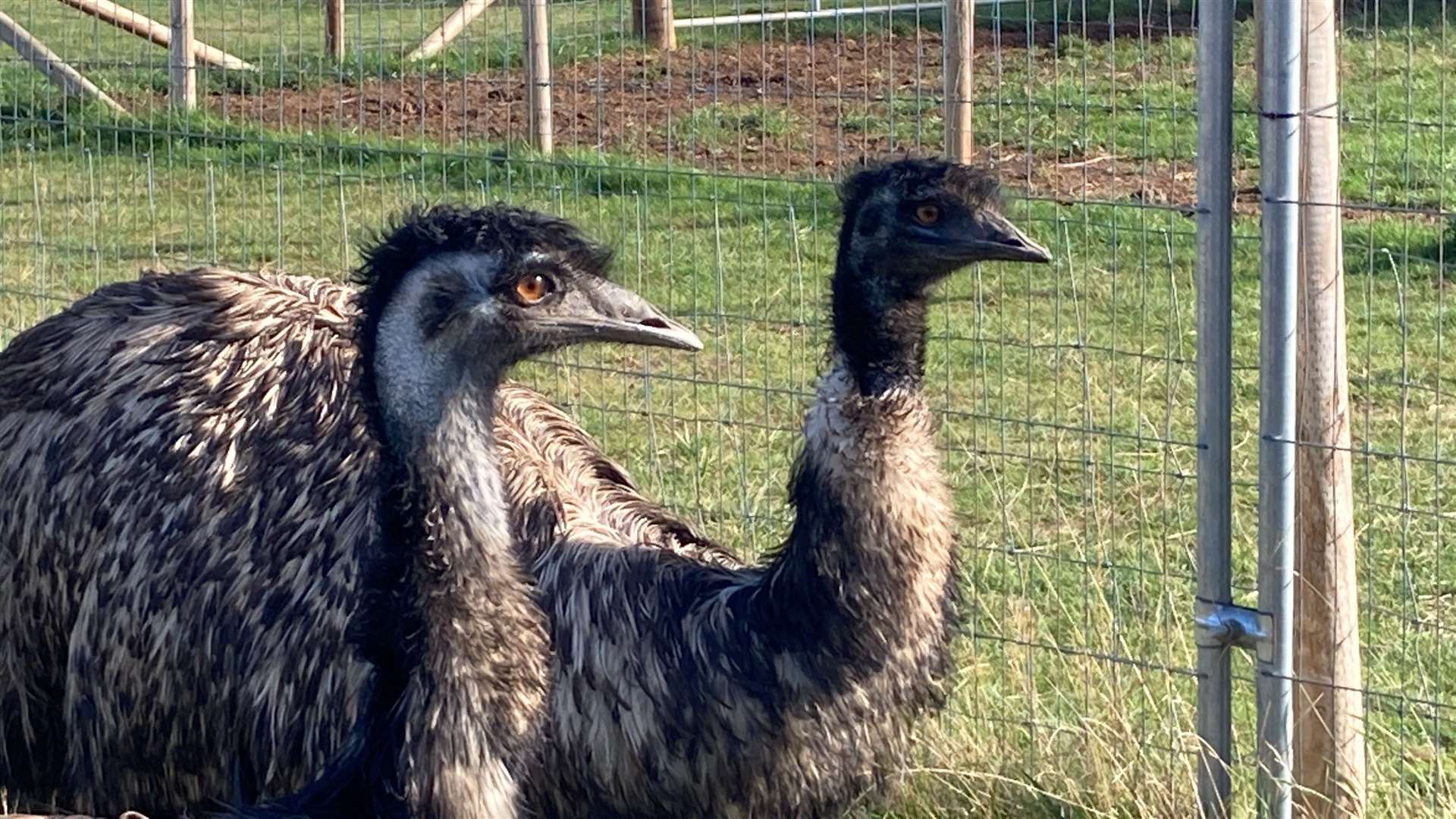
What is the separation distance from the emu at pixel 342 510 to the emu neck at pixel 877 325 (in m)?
0.46

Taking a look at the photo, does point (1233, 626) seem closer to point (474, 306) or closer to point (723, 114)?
point (474, 306)

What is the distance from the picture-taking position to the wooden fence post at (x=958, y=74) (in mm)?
7316

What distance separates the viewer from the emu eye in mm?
3709

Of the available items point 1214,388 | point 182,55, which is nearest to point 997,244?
point 1214,388

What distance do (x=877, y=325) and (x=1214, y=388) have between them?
66 cm

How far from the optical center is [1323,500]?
434 centimetres

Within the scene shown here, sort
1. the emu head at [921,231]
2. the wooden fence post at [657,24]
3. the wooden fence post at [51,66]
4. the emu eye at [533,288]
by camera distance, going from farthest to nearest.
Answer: the wooden fence post at [51,66] → the wooden fence post at [657,24] → the emu head at [921,231] → the emu eye at [533,288]

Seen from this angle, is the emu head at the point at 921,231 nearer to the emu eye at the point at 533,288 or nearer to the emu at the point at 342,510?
the emu at the point at 342,510

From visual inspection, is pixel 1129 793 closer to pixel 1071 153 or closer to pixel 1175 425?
pixel 1175 425

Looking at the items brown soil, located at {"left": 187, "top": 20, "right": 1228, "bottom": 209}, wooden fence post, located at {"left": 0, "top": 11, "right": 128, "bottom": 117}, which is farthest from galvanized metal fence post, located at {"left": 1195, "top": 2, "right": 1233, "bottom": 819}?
wooden fence post, located at {"left": 0, "top": 11, "right": 128, "bottom": 117}

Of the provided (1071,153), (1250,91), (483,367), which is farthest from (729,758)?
(1071,153)

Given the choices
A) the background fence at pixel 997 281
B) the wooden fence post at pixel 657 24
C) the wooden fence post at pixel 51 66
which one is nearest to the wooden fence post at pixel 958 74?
the background fence at pixel 997 281

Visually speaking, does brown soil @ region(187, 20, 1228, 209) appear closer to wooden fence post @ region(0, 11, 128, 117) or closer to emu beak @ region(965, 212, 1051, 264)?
wooden fence post @ region(0, 11, 128, 117)

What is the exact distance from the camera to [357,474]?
4.50 m
